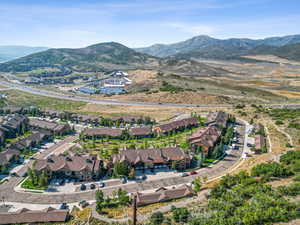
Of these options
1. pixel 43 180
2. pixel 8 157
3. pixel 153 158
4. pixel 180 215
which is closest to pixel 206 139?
pixel 153 158

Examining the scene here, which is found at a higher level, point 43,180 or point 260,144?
point 260,144

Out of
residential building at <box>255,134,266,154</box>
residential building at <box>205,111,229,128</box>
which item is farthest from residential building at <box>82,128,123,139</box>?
residential building at <box>255,134,266,154</box>

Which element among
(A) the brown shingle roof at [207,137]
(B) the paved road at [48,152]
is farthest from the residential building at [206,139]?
(B) the paved road at [48,152]

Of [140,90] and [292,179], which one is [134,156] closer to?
[292,179]

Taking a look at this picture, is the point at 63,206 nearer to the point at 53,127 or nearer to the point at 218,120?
the point at 53,127

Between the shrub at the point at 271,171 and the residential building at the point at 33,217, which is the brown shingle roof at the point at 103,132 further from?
the shrub at the point at 271,171
